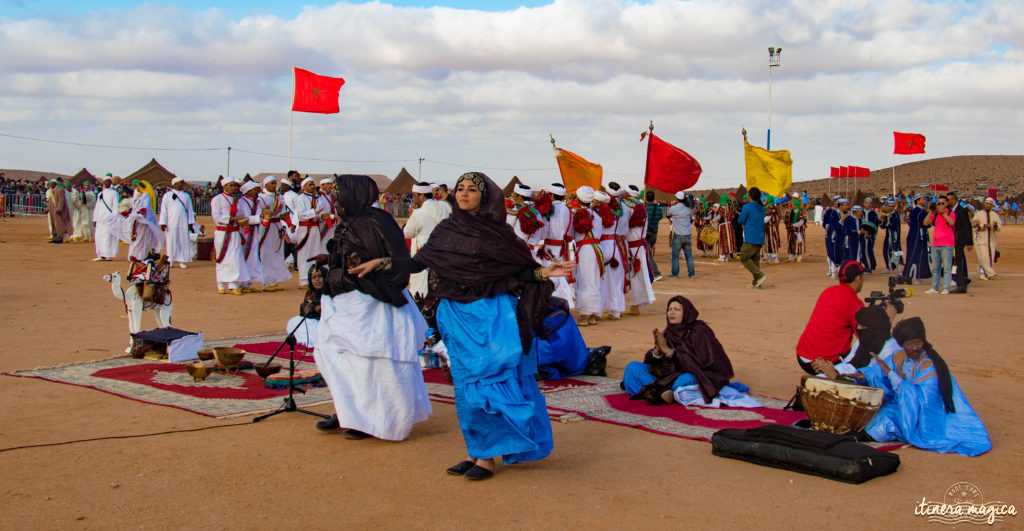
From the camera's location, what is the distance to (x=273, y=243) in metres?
14.7

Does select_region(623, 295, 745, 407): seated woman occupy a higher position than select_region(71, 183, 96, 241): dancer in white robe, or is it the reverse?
select_region(71, 183, 96, 241): dancer in white robe

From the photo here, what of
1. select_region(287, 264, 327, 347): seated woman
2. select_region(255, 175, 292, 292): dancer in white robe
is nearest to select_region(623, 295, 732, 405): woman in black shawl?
select_region(287, 264, 327, 347): seated woman

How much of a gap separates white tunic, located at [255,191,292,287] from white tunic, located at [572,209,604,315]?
5662 millimetres

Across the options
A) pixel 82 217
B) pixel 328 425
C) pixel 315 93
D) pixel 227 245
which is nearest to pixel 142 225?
pixel 227 245

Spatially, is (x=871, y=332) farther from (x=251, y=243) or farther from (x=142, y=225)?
(x=142, y=225)

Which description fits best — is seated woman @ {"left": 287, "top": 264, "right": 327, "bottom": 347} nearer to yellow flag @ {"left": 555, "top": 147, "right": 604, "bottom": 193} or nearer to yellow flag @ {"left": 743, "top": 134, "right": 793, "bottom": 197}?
yellow flag @ {"left": 555, "top": 147, "right": 604, "bottom": 193}

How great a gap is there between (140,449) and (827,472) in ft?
13.0

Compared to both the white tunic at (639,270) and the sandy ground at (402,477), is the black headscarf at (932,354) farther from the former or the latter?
the white tunic at (639,270)

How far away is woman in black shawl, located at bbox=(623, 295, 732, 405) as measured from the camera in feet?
22.2

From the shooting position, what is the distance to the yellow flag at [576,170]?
52.2 ft

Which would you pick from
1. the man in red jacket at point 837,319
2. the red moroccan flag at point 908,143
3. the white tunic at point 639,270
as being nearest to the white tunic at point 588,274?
the white tunic at point 639,270

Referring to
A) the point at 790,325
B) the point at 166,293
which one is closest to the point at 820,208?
the point at 790,325

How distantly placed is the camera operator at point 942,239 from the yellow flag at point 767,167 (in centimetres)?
406

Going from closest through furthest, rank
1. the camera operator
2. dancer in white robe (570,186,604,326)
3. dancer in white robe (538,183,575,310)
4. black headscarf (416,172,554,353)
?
1. black headscarf (416,172,554,353)
2. dancer in white robe (538,183,575,310)
3. dancer in white robe (570,186,604,326)
4. the camera operator
